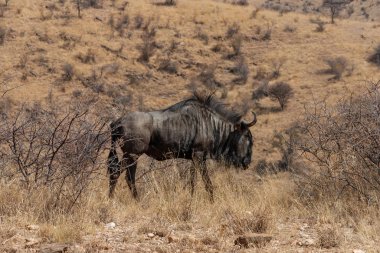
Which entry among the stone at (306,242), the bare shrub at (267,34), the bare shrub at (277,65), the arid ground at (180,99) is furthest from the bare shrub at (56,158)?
the bare shrub at (267,34)

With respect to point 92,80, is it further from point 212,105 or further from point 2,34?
point 212,105

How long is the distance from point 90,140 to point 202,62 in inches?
1016

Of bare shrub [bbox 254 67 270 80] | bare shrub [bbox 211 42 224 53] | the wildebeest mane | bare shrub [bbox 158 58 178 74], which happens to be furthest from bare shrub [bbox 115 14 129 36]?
the wildebeest mane

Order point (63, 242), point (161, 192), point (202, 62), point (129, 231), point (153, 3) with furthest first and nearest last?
point (153, 3), point (202, 62), point (161, 192), point (129, 231), point (63, 242)

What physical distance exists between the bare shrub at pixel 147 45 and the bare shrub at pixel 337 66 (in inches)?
377

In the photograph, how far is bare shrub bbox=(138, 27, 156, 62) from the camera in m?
31.8

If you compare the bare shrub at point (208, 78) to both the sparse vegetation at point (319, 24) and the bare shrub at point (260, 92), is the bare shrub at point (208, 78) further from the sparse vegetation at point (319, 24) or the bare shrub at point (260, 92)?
the sparse vegetation at point (319, 24)

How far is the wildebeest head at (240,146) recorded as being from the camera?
9.78m

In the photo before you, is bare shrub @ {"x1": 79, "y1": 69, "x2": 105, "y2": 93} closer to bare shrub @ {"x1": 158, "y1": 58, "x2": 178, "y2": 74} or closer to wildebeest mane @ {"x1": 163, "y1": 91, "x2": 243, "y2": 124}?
bare shrub @ {"x1": 158, "y1": 58, "x2": 178, "y2": 74}

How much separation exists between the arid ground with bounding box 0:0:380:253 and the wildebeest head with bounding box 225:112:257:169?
1.03 ft

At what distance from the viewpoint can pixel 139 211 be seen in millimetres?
6582

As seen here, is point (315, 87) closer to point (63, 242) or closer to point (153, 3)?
point (153, 3)

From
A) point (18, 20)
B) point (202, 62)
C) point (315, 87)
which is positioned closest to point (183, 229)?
point (315, 87)

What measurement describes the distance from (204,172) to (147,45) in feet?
80.6
